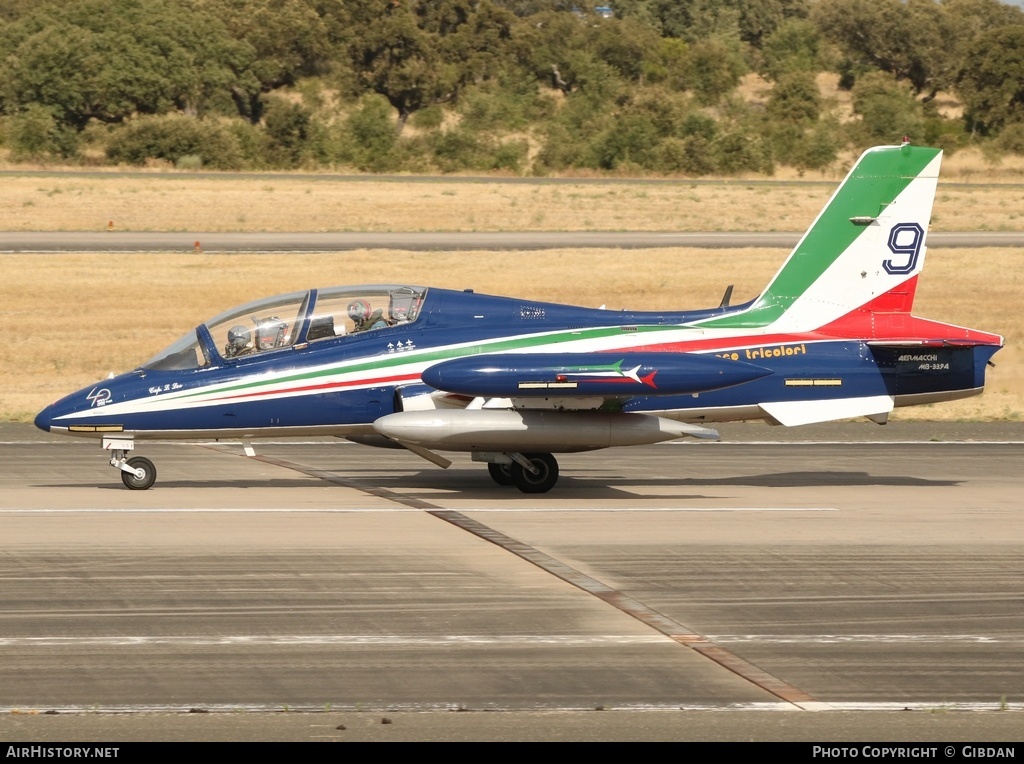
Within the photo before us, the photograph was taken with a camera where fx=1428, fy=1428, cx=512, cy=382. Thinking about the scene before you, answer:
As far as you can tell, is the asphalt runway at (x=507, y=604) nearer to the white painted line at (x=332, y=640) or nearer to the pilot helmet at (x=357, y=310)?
the white painted line at (x=332, y=640)

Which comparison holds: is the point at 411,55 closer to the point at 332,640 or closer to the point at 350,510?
the point at 350,510

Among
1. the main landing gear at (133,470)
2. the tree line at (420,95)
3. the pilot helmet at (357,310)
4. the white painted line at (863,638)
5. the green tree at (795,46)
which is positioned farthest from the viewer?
the green tree at (795,46)

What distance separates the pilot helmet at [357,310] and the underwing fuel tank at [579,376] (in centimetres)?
121

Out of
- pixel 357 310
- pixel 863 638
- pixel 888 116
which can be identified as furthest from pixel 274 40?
pixel 863 638

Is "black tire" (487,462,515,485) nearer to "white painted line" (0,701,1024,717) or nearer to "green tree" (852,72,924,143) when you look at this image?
"white painted line" (0,701,1024,717)

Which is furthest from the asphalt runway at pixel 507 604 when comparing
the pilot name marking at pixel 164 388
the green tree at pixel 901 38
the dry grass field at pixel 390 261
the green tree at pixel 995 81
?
the green tree at pixel 901 38

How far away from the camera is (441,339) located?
16094 mm

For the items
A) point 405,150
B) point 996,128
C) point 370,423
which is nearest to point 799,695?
point 370,423

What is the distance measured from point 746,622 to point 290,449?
10.5 metres

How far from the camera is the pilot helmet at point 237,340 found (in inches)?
621

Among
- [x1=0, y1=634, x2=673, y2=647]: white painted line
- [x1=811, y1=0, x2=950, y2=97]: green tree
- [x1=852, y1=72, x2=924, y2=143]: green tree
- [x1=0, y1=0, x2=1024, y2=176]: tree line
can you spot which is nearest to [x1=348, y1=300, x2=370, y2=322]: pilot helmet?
[x1=0, y1=634, x2=673, y2=647]: white painted line

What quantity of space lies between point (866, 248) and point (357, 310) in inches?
241

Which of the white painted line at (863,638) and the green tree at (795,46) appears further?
the green tree at (795,46)

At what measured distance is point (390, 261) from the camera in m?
38.0
